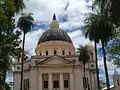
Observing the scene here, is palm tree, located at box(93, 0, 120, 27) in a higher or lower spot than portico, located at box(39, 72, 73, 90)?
higher

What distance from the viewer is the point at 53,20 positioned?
8575 centimetres

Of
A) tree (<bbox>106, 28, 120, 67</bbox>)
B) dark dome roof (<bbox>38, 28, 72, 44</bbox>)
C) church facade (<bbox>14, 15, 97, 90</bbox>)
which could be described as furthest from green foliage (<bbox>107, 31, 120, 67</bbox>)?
dark dome roof (<bbox>38, 28, 72, 44</bbox>)

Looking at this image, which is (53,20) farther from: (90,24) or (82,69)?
(90,24)

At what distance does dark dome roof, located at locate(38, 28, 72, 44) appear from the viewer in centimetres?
7444

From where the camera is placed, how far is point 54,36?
7500cm

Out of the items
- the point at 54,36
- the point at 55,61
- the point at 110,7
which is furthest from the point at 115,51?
the point at 54,36

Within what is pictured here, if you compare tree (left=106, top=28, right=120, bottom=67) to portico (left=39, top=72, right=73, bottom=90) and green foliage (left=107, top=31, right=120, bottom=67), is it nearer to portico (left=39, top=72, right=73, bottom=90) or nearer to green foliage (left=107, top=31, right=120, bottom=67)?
green foliage (left=107, top=31, right=120, bottom=67)

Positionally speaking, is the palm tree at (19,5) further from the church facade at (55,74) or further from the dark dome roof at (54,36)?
the dark dome roof at (54,36)

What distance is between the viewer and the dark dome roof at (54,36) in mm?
74438

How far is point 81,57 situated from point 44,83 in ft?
51.4

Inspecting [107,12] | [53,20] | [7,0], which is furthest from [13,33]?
[53,20]

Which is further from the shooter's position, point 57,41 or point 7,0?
point 57,41

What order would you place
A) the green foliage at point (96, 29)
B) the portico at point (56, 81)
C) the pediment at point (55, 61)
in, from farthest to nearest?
1. the pediment at point (55, 61)
2. the portico at point (56, 81)
3. the green foliage at point (96, 29)

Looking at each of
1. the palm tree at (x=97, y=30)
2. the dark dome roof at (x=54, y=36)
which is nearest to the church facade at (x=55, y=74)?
the dark dome roof at (x=54, y=36)
